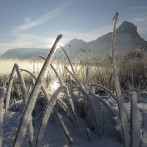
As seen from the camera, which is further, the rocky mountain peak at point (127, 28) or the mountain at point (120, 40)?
the rocky mountain peak at point (127, 28)

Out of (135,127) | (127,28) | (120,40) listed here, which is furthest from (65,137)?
(127,28)

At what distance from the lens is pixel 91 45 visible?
39.4m

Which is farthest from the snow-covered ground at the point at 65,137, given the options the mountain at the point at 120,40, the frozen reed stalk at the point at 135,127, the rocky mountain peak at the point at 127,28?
the rocky mountain peak at the point at 127,28

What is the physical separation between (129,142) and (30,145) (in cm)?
33

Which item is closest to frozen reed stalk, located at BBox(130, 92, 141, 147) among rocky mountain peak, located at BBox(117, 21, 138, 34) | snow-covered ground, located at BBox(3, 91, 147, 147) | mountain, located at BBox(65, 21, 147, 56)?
snow-covered ground, located at BBox(3, 91, 147, 147)

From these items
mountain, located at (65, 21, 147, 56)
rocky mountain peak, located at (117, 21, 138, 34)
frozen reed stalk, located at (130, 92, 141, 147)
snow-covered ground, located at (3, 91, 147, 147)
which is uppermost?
rocky mountain peak, located at (117, 21, 138, 34)

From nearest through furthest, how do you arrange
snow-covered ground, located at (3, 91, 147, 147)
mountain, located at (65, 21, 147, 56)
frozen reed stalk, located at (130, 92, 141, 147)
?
frozen reed stalk, located at (130, 92, 141, 147) < snow-covered ground, located at (3, 91, 147, 147) < mountain, located at (65, 21, 147, 56)

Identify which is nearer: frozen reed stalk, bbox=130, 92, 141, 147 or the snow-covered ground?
frozen reed stalk, bbox=130, 92, 141, 147

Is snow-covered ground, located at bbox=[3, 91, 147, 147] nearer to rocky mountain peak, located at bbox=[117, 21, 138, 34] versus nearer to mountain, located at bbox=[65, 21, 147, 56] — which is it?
mountain, located at bbox=[65, 21, 147, 56]

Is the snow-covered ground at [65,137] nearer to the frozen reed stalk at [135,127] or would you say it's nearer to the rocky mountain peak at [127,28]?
the frozen reed stalk at [135,127]

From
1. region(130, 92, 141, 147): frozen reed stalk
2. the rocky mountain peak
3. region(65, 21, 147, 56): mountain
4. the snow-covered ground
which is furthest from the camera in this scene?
the rocky mountain peak

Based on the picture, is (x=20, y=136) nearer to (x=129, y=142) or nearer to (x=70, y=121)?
(x=129, y=142)

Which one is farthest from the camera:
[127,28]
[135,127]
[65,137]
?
[127,28]

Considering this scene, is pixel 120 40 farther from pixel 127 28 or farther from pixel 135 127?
pixel 135 127
